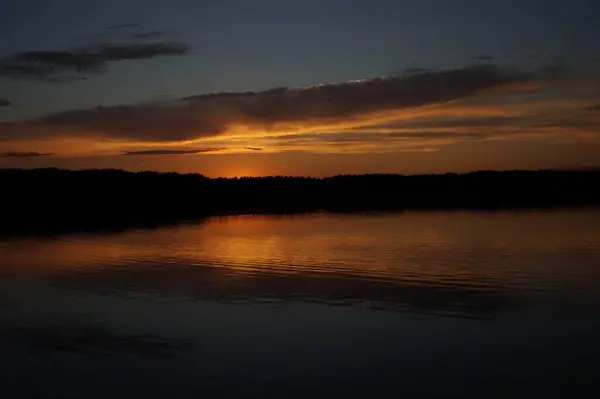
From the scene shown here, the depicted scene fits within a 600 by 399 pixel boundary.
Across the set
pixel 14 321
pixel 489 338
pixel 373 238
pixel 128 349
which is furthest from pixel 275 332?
pixel 373 238

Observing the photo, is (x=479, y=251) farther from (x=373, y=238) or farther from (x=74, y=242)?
(x=74, y=242)

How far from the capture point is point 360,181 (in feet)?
248

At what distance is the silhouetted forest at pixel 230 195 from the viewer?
45.1m

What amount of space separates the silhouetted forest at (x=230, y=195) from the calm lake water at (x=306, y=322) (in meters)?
17.9

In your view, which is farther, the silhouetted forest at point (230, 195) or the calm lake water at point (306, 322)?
the silhouetted forest at point (230, 195)

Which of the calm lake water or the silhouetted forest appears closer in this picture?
the calm lake water

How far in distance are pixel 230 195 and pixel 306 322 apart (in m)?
54.9

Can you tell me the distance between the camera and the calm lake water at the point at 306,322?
833cm

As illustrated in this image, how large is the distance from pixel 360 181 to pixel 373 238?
5111cm

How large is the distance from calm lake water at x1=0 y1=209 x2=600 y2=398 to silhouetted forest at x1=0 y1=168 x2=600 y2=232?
17.9 m

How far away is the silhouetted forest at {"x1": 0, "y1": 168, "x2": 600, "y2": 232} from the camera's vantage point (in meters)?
45.1

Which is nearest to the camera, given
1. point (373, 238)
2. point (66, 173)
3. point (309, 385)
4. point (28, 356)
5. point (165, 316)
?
point (309, 385)

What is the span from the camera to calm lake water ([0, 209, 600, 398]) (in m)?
8.33

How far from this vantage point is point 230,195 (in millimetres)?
65750
